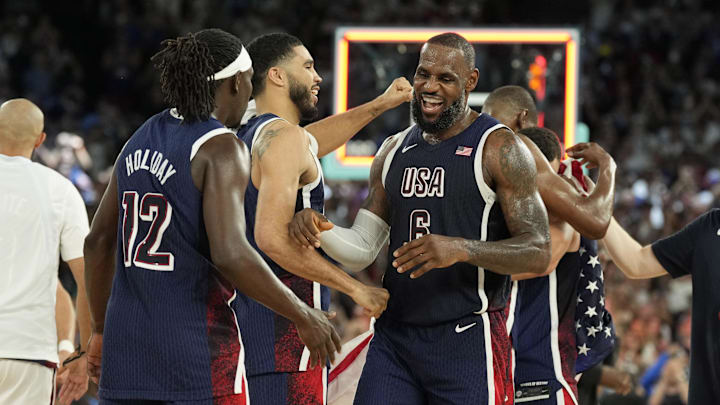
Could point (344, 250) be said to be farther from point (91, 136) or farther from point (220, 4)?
point (220, 4)

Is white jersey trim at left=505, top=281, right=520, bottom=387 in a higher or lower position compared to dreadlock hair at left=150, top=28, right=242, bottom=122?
lower

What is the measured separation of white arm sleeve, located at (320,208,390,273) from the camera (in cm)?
475

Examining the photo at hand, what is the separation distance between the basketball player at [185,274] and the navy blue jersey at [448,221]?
0.66 m

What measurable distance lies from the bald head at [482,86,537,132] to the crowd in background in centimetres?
921

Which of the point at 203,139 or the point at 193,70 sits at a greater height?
the point at 193,70

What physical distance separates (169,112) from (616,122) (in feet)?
48.9

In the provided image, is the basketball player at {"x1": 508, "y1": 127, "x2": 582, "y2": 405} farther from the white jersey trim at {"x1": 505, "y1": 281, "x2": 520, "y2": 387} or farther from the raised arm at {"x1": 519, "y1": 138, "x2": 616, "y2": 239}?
the raised arm at {"x1": 519, "y1": 138, "x2": 616, "y2": 239}

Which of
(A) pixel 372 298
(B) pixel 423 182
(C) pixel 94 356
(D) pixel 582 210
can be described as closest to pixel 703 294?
(D) pixel 582 210

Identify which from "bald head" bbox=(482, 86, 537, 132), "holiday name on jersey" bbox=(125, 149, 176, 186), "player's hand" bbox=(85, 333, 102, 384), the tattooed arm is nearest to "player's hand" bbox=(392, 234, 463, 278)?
the tattooed arm

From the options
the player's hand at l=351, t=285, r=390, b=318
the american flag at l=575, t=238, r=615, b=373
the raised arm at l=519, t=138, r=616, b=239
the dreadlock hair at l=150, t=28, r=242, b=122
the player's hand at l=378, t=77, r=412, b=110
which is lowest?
the american flag at l=575, t=238, r=615, b=373

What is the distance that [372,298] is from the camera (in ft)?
Answer: 14.7

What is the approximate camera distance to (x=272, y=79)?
17.0 ft

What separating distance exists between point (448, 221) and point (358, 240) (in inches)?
17.4

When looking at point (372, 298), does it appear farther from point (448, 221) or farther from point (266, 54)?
point (266, 54)
